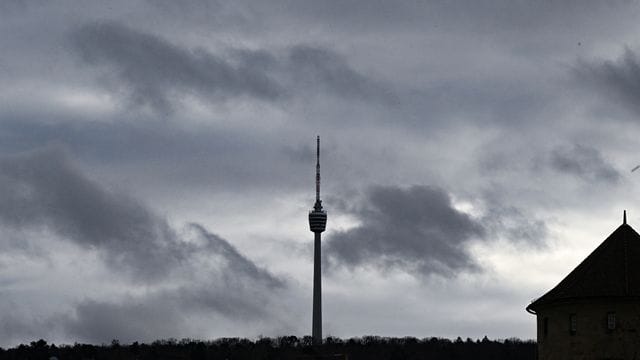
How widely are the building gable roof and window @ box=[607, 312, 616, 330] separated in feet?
2.92

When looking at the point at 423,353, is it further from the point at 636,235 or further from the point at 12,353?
the point at 636,235

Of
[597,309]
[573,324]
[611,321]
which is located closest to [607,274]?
[597,309]

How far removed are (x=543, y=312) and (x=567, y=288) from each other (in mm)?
2306

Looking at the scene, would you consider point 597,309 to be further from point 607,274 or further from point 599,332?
point 607,274

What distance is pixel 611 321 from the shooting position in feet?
196

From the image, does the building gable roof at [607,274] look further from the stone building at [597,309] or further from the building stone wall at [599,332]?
the building stone wall at [599,332]

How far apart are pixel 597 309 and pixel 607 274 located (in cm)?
246

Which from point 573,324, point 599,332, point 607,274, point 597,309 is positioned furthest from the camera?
point 607,274

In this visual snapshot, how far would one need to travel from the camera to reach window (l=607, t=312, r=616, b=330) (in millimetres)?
59562

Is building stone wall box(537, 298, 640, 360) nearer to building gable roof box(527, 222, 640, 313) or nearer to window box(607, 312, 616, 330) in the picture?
window box(607, 312, 616, 330)

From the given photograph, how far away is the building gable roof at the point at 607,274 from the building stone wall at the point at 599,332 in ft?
1.75

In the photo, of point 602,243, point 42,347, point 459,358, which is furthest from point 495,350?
point 602,243

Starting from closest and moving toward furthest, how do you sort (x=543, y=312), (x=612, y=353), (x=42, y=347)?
(x=612, y=353) < (x=543, y=312) < (x=42, y=347)

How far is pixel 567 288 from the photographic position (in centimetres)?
6172
